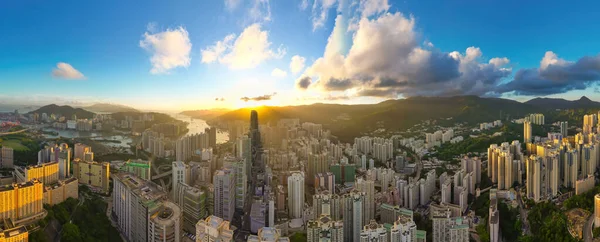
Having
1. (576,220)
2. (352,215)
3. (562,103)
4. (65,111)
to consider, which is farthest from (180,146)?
(562,103)

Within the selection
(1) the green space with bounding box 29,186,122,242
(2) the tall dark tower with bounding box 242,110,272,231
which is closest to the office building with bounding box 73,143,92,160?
(1) the green space with bounding box 29,186,122,242

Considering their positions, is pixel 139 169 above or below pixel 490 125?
below

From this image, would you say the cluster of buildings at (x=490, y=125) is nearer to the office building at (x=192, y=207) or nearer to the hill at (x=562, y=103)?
the hill at (x=562, y=103)

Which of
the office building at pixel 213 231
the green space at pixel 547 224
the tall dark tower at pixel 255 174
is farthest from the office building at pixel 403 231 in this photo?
the tall dark tower at pixel 255 174

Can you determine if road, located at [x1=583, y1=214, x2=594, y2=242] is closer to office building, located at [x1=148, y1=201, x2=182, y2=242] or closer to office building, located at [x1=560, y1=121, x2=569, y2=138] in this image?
office building, located at [x1=148, y1=201, x2=182, y2=242]

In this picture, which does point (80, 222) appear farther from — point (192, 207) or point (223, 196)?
point (223, 196)

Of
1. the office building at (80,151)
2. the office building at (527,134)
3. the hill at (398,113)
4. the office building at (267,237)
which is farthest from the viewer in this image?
the hill at (398,113)
